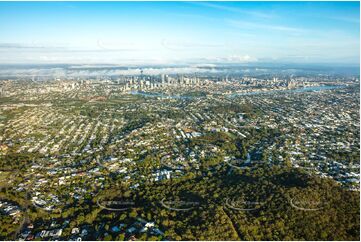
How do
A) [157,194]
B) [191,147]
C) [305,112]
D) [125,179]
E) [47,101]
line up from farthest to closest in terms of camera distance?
1. [47,101]
2. [305,112]
3. [191,147]
4. [125,179]
5. [157,194]

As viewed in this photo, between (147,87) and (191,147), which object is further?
(147,87)

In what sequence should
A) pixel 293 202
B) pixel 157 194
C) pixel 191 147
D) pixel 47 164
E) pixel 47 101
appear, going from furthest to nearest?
pixel 47 101, pixel 191 147, pixel 47 164, pixel 157 194, pixel 293 202

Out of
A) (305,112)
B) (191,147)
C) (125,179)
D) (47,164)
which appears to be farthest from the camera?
(305,112)

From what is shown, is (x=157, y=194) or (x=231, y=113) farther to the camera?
(x=231, y=113)

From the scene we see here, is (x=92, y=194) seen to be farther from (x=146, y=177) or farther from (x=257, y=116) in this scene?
(x=257, y=116)

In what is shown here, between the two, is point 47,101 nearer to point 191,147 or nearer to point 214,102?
point 214,102

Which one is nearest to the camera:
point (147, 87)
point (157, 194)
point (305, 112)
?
point (157, 194)

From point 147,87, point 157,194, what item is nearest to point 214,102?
point 147,87

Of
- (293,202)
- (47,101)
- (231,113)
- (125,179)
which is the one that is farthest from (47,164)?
(47,101)
